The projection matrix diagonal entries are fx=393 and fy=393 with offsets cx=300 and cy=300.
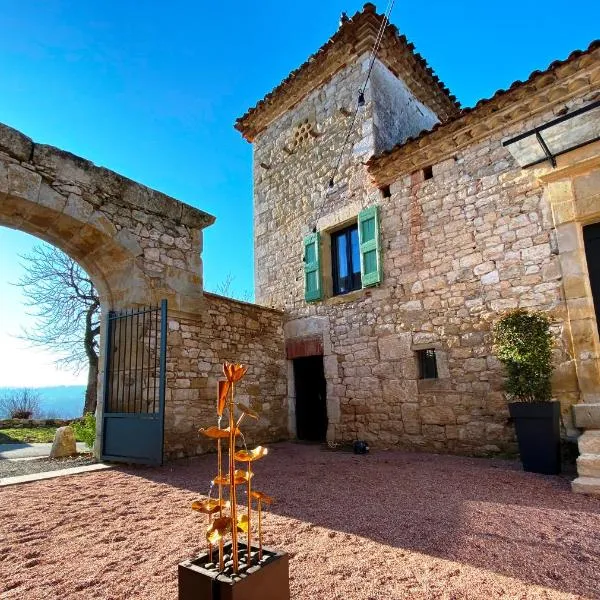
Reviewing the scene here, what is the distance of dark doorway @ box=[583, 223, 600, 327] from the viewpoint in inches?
177

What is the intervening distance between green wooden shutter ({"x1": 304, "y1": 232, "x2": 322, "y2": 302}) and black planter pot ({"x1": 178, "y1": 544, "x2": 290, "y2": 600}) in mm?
5861

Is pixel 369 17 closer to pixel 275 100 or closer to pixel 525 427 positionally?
pixel 275 100

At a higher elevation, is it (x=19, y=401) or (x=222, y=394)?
(x=222, y=394)

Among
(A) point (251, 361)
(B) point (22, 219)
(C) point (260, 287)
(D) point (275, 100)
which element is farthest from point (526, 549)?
(D) point (275, 100)

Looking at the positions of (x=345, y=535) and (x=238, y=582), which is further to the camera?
(x=345, y=535)

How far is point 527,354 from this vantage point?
167 inches

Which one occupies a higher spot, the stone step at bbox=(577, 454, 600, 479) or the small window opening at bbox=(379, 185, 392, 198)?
the small window opening at bbox=(379, 185, 392, 198)

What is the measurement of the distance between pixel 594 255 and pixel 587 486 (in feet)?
8.72

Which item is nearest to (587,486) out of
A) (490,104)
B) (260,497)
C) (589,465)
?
(589,465)

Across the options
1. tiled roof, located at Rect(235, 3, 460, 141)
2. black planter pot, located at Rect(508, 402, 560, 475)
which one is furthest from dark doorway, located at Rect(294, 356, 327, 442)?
tiled roof, located at Rect(235, 3, 460, 141)

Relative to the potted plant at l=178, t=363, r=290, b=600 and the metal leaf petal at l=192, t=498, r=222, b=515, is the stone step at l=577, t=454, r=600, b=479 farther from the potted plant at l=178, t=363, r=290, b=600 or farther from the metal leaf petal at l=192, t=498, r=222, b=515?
the metal leaf petal at l=192, t=498, r=222, b=515

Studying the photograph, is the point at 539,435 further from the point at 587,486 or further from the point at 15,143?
the point at 15,143

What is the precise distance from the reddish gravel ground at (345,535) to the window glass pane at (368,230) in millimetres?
3767

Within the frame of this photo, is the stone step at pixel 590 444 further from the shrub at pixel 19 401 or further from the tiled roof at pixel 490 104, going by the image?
the shrub at pixel 19 401
